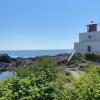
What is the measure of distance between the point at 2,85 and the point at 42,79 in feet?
4.28

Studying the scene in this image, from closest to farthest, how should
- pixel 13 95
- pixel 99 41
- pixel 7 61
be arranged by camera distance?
pixel 13 95
pixel 99 41
pixel 7 61

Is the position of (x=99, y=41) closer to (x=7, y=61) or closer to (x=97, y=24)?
(x=97, y=24)

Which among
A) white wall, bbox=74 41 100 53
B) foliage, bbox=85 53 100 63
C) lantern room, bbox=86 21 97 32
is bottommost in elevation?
foliage, bbox=85 53 100 63

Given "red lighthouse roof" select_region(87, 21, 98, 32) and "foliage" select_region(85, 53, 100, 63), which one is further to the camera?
"red lighthouse roof" select_region(87, 21, 98, 32)

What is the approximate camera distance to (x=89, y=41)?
160 ft

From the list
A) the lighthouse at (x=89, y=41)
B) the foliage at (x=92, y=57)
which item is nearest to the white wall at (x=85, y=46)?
the lighthouse at (x=89, y=41)

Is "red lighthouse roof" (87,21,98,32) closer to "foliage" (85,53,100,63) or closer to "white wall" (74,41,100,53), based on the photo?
"white wall" (74,41,100,53)

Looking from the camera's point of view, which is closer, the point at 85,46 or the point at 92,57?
the point at 92,57

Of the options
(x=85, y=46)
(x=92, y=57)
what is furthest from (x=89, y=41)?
(x=92, y=57)

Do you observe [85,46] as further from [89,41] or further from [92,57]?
[92,57]

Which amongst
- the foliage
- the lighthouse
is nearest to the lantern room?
the lighthouse

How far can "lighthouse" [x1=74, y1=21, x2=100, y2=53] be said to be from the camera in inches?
1880

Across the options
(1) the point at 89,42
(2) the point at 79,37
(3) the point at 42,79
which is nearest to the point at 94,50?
(1) the point at 89,42

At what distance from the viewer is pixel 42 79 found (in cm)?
977
